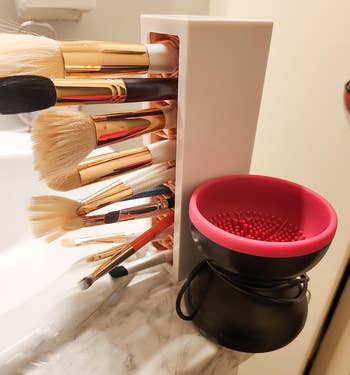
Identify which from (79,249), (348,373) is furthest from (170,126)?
(348,373)

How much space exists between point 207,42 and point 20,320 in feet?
1.07

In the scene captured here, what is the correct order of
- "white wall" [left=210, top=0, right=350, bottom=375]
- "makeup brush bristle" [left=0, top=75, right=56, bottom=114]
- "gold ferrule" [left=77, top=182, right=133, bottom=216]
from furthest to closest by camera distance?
"white wall" [left=210, top=0, right=350, bottom=375], "gold ferrule" [left=77, top=182, right=133, bottom=216], "makeup brush bristle" [left=0, top=75, right=56, bottom=114]

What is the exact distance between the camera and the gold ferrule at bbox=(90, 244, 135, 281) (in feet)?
1.18

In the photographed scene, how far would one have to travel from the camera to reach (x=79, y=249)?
460mm

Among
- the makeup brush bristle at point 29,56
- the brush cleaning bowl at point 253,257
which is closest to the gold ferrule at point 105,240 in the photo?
the brush cleaning bowl at point 253,257

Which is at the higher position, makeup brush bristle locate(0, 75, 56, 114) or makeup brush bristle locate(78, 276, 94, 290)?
makeup brush bristle locate(0, 75, 56, 114)

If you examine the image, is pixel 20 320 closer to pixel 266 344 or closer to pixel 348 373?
pixel 266 344

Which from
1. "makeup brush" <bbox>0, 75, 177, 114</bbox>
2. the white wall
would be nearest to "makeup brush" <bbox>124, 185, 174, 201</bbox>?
"makeup brush" <bbox>0, 75, 177, 114</bbox>

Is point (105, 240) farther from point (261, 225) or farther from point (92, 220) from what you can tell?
point (261, 225)

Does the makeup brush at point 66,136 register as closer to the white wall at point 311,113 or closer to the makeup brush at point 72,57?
the makeup brush at point 72,57

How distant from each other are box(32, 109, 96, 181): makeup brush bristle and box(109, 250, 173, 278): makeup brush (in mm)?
149

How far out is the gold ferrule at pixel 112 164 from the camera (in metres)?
0.32

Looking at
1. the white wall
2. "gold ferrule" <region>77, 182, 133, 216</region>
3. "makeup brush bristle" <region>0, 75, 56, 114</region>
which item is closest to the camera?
"makeup brush bristle" <region>0, 75, 56, 114</region>

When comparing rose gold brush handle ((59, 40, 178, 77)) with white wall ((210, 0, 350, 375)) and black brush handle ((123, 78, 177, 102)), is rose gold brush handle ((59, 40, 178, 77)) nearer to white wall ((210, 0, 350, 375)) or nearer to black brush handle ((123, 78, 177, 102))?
black brush handle ((123, 78, 177, 102))
